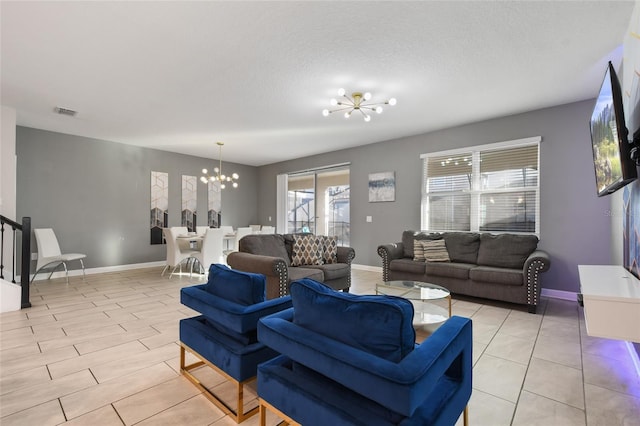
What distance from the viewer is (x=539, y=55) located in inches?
111

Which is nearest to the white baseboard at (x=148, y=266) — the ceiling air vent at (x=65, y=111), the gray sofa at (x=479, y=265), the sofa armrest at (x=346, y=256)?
the gray sofa at (x=479, y=265)

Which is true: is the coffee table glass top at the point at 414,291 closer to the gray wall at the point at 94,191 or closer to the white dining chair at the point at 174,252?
the white dining chair at the point at 174,252

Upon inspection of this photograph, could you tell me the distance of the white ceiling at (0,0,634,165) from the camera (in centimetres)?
225

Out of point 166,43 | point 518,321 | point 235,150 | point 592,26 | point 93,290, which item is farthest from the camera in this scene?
point 235,150

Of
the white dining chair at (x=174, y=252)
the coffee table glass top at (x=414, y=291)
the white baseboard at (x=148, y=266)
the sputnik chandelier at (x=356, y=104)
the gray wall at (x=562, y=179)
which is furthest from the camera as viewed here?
the white dining chair at (x=174, y=252)

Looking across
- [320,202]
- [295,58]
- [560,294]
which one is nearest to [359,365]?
[295,58]

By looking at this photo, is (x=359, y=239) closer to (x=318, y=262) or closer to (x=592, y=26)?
(x=318, y=262)

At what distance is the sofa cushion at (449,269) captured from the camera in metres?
3.92

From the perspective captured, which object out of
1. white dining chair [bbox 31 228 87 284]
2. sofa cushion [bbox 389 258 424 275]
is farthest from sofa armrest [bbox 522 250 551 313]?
white dining chair [bbox 31 228 87 284]

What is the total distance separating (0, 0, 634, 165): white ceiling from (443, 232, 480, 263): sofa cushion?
1.87 metres

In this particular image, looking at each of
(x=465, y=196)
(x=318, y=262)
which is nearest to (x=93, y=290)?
(x=318, y=262)

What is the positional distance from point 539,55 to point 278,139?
430cm

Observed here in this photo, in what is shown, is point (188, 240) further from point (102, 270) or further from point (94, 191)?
point (94, 191)

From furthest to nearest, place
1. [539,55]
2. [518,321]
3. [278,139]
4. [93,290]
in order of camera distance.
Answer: [278,139] < [93,290] < [518,321] < [539,55]
